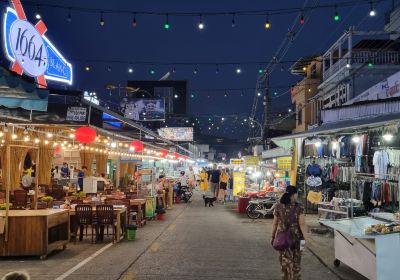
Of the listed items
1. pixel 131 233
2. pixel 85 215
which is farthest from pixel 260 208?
pixel 85 215

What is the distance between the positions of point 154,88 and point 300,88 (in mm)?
39160

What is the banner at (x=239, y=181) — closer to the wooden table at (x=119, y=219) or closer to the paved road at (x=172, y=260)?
the paved road at (x=172, y=260)

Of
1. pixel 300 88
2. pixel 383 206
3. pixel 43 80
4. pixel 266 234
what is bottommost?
pixel 266 234

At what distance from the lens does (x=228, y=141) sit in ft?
384

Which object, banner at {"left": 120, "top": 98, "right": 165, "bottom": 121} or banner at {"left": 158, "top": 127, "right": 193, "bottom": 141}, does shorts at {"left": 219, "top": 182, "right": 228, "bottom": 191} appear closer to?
banner at {"left": 120, "top": 98, "right": 165, "bottom": 121}

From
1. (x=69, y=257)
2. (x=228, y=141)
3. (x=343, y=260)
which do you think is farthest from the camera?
(x=228, y=141)

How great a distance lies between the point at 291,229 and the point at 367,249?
59.4 inches

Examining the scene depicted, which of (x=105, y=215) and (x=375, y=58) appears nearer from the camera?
(x=105, y=215)

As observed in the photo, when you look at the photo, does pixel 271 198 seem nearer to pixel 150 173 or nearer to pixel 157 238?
pixel 150 173

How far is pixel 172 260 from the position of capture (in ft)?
34.9

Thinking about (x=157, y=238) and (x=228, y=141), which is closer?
(x=157, y=238)

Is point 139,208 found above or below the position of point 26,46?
below

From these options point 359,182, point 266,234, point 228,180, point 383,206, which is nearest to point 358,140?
point 359,182

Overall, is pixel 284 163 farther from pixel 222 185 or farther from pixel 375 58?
pixel 375 58
